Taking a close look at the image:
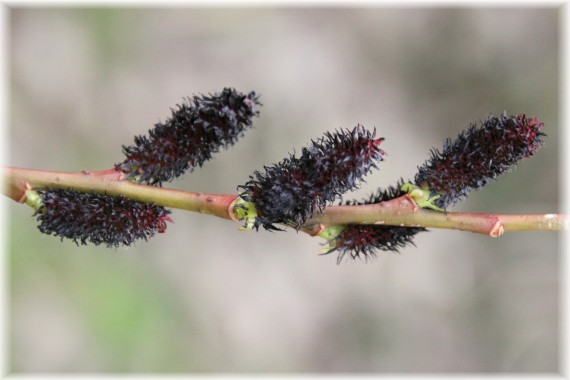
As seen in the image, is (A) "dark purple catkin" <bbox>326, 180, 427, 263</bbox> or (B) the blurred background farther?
(B) the blurred background

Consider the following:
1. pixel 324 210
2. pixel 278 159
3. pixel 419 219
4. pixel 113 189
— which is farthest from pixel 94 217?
pixel 278 159

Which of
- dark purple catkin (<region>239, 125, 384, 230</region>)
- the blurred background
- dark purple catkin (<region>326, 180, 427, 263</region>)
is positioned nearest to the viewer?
dark purple catkin (<region>239, 125, 384, 230</region>)

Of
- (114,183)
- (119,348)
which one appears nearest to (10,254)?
(119,348)

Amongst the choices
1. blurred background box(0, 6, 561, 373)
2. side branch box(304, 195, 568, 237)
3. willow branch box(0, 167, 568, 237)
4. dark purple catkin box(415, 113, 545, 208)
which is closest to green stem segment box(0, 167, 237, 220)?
willow branch box(0, 167, 568, 237)

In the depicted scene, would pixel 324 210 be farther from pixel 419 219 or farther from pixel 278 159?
pixel 278 159

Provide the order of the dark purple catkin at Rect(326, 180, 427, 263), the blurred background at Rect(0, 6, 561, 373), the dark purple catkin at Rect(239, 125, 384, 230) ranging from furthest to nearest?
the blurred background at Rect(0, 6, 561, 373) → the dark purple catkin at Rect(326, 180, 427, 263) → the dark purple catkin at Rect(239, 125, 384, 230)

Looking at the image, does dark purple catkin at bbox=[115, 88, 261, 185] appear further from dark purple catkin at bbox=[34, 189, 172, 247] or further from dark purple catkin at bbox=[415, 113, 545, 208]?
dark purple catkin at bbox=[415, 113, 545, 208]

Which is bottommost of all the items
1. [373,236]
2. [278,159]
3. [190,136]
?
[373,236]
